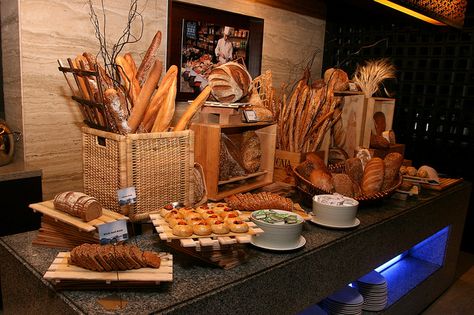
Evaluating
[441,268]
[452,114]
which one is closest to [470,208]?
[452,114]

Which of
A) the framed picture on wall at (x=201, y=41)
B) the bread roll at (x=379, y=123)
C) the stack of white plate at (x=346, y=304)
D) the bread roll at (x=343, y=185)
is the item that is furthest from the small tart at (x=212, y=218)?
the bread roll at (x=379, y=123)

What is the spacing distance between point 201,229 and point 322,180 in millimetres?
848

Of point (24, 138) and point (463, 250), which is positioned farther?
point (463, 250)

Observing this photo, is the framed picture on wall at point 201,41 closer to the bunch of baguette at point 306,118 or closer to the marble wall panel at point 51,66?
the marble wall panel at point 51,66

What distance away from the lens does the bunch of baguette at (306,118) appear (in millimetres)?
2506

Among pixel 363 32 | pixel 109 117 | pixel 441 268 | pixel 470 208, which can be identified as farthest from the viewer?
pixel 363 32

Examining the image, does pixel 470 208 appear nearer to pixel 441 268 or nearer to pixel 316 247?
pixel 441 268

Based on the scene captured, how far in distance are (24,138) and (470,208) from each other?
3.45 metres

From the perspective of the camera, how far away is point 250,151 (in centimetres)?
215

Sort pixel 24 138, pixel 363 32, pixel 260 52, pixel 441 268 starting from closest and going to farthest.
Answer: pixel 24 138, pixel 441 268, pixel 260 52, pixel 363 32

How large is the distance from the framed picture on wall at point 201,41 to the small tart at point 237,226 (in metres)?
1.61

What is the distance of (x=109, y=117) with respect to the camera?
1442mm

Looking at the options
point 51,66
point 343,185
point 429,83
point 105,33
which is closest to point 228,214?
point 343,185

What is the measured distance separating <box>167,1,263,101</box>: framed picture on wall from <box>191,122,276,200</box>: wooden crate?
649 millimetres
